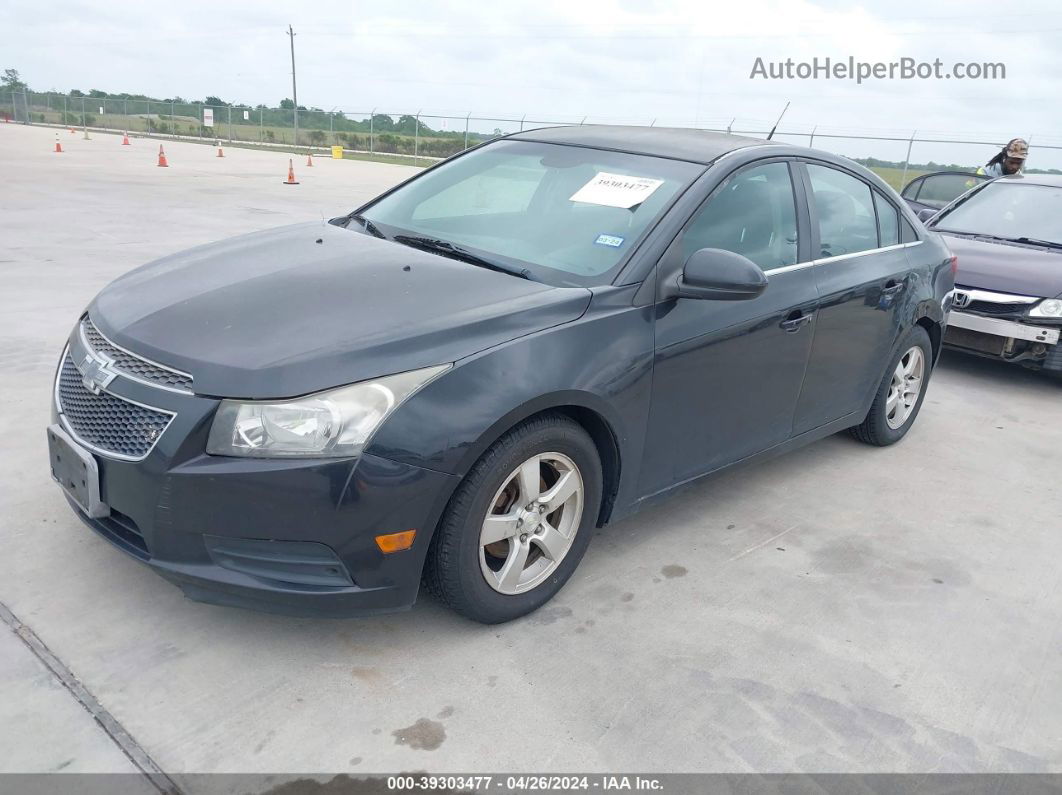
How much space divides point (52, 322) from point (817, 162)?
4959 mm

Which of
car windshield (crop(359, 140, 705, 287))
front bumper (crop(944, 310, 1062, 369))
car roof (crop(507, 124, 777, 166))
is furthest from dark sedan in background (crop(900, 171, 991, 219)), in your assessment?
car windshield (crop(359, 140, 705, 287))

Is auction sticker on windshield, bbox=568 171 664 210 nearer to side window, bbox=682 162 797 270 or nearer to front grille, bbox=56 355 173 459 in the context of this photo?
side window, bbox=682 162 797 270

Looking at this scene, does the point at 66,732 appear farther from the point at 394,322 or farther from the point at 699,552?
the point at 699,552

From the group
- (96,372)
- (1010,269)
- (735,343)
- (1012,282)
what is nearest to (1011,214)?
(1010,269)

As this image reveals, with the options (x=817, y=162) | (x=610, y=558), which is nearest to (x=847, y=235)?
(x=817, y=162)

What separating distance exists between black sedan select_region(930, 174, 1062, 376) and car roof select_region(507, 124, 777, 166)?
3.24 m

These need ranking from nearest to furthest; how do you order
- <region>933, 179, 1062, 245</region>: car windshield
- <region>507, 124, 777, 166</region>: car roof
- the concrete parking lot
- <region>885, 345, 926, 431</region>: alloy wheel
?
the concrete parking lot
<region>507, 124, 777, 166</region>: car roof
<region>885, 345, 926, 431</region>: alloy wheel
<region>933, 179, 1062, 245</region>: car windshield

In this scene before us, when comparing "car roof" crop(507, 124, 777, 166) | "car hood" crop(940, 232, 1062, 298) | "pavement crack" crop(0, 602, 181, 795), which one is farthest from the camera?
"car hood" crop(940, 232, 1062, 298)

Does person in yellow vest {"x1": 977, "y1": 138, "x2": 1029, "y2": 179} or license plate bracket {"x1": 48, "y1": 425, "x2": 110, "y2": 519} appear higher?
person in yellow vest {"x1": 977, "y1": 138, "x2": 1029, "y2": 179}

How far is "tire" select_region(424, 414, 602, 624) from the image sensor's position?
9.01 ft

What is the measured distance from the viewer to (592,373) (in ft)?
9.81

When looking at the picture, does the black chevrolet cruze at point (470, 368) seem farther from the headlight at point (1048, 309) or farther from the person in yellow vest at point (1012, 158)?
the person in yellow vest at point (1012, 158)

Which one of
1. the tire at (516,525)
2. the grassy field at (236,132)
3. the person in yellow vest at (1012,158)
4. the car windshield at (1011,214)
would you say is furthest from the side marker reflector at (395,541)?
the grassy field at (236,132)

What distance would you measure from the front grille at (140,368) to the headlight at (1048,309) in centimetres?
585
